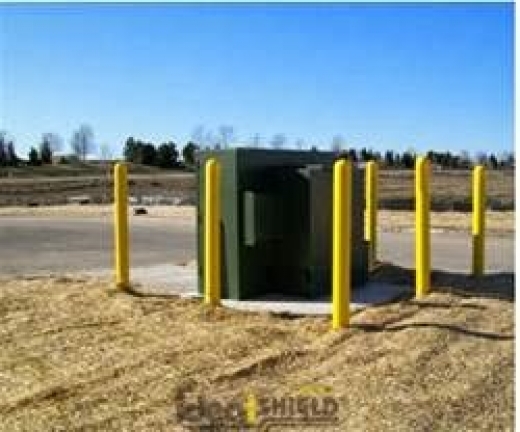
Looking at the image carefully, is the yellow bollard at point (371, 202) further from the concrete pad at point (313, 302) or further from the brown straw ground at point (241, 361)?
the brown straw ground at point (241, 361)

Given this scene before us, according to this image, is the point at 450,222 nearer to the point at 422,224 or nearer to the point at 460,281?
the point at 460,281

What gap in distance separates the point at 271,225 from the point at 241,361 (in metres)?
2.64

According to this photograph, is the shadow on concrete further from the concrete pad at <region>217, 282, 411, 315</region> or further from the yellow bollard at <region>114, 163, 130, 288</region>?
the yellow bollard at <region>114, 163, 130, 288</region>

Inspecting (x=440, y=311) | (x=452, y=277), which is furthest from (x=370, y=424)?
(x=452, y=277)

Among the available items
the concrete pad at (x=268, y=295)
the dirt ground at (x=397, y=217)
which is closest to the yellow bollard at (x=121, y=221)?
→ the concrete pad at (x=268, y=295)

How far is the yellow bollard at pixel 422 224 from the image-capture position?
8031 millimetres

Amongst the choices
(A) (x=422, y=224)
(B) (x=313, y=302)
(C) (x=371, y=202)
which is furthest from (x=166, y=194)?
(A) (x=422, y=224)

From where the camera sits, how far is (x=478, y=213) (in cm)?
959

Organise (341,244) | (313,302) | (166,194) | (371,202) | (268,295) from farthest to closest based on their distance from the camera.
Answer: (166,194) → (371,202) → (268,295) → (313,302) → (341,244)

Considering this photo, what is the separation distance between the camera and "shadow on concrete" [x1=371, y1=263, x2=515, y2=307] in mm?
8578

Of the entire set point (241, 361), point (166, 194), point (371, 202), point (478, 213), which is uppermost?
point (371, 202)

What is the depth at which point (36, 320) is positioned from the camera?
7355mm

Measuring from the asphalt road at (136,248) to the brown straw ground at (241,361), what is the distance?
3.24 metres

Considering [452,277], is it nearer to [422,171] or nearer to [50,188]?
[422,171]
